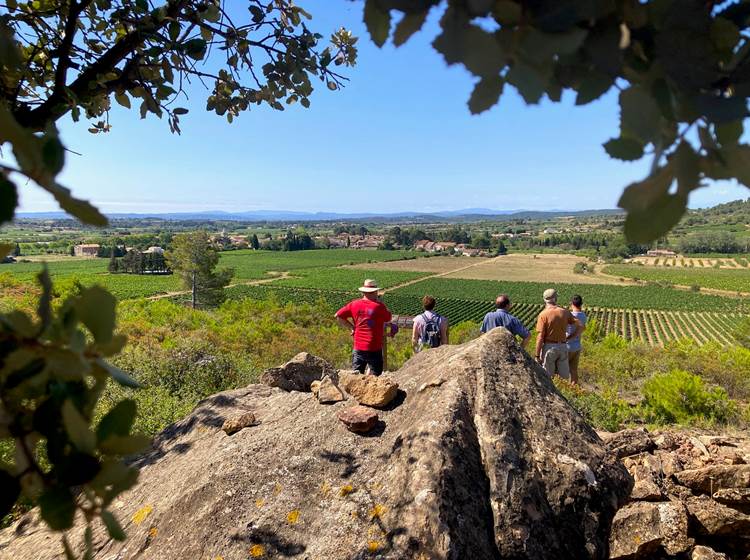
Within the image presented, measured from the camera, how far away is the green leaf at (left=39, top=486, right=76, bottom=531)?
0.69 metres

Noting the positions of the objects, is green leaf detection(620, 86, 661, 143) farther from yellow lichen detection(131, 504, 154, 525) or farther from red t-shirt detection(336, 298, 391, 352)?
red t-shirt detection(336, 298, 391, 352)

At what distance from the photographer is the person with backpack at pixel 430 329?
20.6ft

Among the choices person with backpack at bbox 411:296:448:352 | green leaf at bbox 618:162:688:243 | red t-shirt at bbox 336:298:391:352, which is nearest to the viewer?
green leaf at bbox 618:162:688:243

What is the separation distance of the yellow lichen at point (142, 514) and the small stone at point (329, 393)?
1.47 meters

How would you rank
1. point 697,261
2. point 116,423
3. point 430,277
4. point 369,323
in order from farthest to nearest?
point 697,261 → point 430,277 → point 369,323 → point 116,423

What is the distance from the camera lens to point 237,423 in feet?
12.2

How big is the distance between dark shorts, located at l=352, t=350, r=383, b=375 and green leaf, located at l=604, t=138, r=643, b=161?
4.76 meters

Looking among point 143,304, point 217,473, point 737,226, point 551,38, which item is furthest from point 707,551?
point 737,226

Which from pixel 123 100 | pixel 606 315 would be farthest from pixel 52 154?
pixel 606 315

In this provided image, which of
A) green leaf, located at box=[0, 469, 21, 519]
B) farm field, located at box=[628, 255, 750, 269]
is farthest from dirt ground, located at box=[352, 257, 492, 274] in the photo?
green leaf, located at box=[0, 469, 21, 519]

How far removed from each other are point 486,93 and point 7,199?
0.88 meters

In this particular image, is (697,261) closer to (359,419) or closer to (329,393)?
(329,393)

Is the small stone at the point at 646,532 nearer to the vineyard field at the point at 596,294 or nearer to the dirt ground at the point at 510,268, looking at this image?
the vineyard field at the point at 596,294

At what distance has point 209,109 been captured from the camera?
11.9ft
